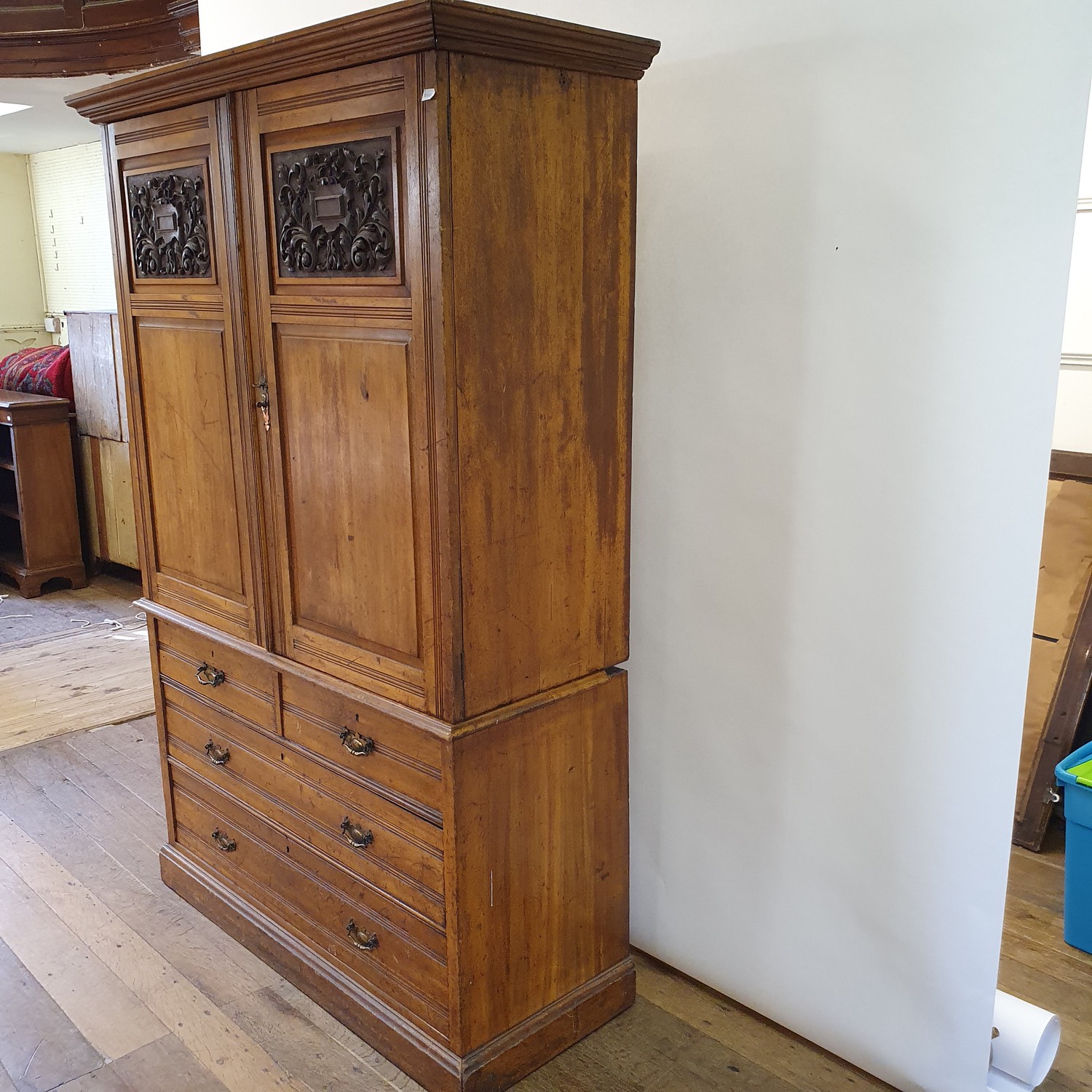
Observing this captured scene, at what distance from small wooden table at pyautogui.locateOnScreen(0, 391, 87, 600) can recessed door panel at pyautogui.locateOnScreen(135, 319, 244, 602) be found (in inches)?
129

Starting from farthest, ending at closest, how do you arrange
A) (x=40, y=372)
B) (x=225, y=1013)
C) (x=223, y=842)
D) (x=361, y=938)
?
(x=40, y=372) → (x=223, y=842) → (x=225, y=1013) → (x=361, y=938)

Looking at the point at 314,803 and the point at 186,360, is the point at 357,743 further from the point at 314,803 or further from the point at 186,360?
the point at 186,360

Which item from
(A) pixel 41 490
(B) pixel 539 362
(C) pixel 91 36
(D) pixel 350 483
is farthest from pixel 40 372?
(B) pixel 539 362

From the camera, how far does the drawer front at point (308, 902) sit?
2068mm

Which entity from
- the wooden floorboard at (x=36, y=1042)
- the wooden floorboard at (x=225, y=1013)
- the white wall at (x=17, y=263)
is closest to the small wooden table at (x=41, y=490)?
the white wall at (x=17, y=263)

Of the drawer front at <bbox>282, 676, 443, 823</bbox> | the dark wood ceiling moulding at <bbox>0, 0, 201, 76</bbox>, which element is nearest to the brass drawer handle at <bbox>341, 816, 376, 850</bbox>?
the drawer front at <bbox>282, 676, 443, 823</bbox>

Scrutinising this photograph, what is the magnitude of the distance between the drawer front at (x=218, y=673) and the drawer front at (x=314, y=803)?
0.04 meters

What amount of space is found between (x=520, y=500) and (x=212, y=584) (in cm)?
92

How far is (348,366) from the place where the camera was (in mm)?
1914

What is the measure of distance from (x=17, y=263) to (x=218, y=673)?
5.30 meters

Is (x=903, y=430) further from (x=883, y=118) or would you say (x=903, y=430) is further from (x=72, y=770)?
(x=72, y=770)

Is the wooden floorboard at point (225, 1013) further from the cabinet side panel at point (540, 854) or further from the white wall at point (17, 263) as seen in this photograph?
the white wall at point (17, 263)

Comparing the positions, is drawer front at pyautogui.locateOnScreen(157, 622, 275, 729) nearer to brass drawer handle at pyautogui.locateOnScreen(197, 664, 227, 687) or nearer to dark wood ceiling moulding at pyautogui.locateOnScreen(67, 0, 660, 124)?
brass drawer handle at pyautogui.locateOnScreen(197, 664, 227, 687)

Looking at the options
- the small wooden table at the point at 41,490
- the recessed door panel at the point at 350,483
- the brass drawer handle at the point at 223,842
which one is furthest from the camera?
the small wooden table at the point at 41,490
